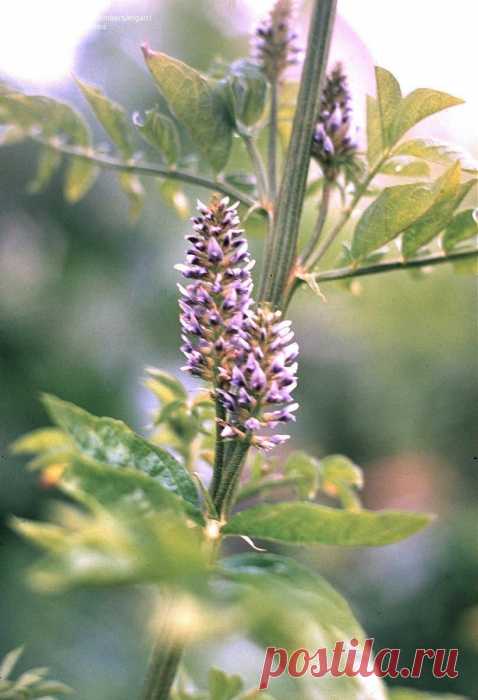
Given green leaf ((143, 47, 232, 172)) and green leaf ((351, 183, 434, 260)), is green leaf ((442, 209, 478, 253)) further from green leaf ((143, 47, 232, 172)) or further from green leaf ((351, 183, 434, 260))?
green leaf ((143, 47, 232, 172))

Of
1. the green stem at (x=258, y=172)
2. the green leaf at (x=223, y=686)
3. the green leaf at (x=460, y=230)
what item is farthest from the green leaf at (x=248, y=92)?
the green leaf at (x=223, y=686)

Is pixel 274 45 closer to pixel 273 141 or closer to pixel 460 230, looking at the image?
pixel 273 141

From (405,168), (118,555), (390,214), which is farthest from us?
(405,168)

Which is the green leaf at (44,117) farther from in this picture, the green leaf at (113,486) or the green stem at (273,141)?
the green leaf at (113,486)

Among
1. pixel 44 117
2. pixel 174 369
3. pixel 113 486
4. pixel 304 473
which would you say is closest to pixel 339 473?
pixel 304 473

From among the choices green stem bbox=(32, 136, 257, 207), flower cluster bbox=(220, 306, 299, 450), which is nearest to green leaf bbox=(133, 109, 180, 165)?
green stem bbox=(32, 136, 257, 207)

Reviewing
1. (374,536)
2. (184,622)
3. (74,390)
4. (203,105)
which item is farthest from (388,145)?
(74,390)
